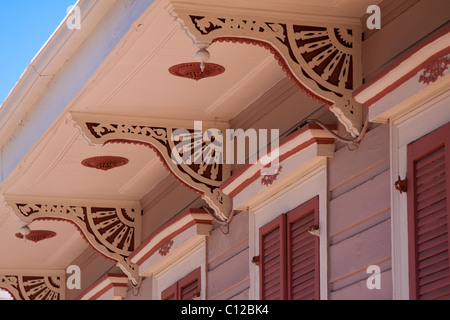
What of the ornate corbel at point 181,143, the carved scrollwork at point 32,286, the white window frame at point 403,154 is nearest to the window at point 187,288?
the ornate corbel at point 181,143

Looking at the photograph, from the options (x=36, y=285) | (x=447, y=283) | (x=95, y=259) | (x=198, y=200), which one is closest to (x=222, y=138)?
(x=198, y=200)

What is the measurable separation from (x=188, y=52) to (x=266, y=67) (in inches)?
26.2

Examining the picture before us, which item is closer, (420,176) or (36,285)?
(420,176)

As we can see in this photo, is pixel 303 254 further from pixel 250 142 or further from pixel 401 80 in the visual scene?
pixel 401 80

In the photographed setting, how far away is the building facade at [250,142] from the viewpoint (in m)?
5.80

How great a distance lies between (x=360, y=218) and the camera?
21.0ft

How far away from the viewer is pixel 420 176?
5.73 m

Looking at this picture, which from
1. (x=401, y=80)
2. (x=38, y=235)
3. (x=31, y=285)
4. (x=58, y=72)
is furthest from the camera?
(x=31, y=285)

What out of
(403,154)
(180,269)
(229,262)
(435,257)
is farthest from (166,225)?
(435,257)

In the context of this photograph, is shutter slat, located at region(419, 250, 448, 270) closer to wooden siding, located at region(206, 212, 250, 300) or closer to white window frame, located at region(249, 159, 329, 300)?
white window frame, located at region(249, 159, 329, 300)

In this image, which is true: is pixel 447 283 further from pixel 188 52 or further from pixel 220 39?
pixel 188 52

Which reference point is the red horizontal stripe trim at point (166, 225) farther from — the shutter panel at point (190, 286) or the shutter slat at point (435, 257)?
the shutter slat at point (435, 257)

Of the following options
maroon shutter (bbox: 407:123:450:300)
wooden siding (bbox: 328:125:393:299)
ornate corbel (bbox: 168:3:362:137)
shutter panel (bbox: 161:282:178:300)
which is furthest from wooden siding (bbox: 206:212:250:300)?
maroon shutter (bbox: 407:123:450:300)

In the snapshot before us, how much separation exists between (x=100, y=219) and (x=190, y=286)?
1597 mm
